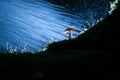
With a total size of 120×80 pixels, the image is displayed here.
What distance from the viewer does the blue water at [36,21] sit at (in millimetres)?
61219

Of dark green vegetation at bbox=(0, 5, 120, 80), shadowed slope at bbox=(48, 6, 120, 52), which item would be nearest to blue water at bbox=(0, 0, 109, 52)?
shadowed slope at bbox=(48, 6, 120, 52)

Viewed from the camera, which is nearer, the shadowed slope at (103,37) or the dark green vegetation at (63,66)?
the dark green vegetation at (63,66)

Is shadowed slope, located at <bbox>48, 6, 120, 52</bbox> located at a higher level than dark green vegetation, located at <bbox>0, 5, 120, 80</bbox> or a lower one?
higher

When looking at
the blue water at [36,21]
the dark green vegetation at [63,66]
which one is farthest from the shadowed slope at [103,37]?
the blue water at [36,21]

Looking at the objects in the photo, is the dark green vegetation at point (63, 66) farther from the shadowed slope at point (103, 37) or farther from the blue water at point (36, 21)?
the blue water at point (36, 21)

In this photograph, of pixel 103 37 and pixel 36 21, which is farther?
pixel 36 21

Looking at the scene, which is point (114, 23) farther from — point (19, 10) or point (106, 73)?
point (19, 10)

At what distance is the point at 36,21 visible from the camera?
79625 millimetres

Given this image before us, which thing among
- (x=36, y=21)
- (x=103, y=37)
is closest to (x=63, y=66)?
(x=103, y=37)

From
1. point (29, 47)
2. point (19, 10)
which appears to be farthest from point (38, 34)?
point (19, 10)

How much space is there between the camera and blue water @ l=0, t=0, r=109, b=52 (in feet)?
201

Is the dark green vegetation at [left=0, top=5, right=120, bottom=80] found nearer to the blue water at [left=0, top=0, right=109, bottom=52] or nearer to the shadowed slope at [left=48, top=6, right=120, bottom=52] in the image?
the shadowed slope at [left=48, top=6, right=120, bottom=52]

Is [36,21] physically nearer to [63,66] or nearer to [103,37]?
[103,37]

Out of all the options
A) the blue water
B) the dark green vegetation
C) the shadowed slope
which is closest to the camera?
the dark green vegetation
